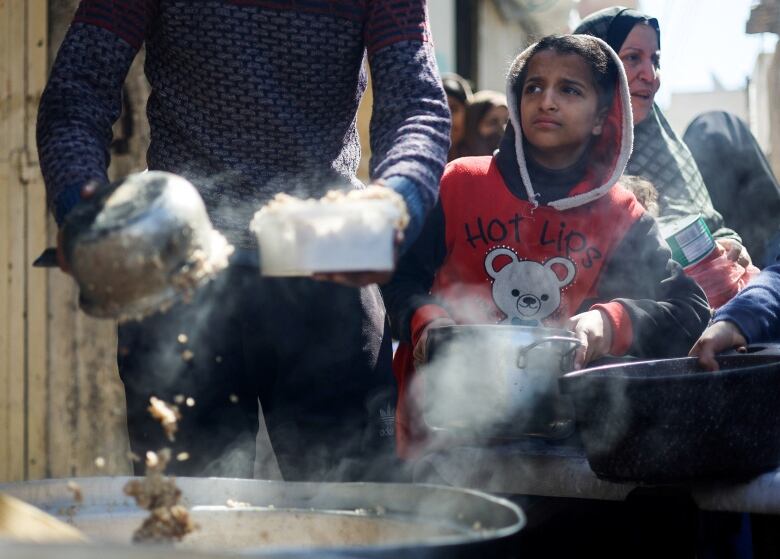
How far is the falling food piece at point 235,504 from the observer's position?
191 centimetres

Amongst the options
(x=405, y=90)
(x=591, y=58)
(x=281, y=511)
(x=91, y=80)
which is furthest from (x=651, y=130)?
(x=281, y=511)

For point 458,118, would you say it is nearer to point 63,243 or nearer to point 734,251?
point 734,251

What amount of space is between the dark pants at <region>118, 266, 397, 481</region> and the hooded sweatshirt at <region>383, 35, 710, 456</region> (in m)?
0.43

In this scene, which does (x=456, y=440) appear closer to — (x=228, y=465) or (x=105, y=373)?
(x=228, y=465)

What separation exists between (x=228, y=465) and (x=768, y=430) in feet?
4.03

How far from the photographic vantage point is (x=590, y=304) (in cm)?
297

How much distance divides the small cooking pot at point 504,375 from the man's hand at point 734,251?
4.57ft

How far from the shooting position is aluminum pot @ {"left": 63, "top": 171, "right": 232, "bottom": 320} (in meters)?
1.57

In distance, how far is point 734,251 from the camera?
142 inches

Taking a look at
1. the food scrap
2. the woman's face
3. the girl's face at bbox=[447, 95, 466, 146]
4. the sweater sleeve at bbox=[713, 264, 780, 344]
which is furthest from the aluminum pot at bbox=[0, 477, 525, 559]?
the girl's face at bbox=[447, 95, 466, 146]

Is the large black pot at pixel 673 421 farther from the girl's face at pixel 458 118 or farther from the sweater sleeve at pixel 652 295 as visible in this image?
the girl's face at pixel 458 118

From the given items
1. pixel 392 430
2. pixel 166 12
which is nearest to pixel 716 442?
pixel 392 430

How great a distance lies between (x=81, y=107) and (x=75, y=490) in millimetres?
774

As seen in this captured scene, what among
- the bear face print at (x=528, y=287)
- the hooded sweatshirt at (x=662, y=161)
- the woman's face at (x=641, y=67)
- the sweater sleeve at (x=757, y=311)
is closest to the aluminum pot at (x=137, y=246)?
the bear face print at (x=528, y=287)
